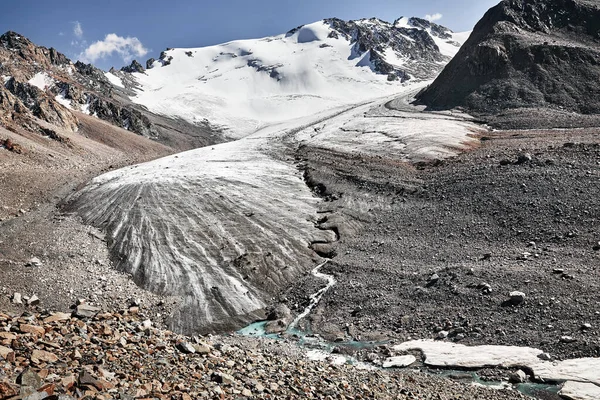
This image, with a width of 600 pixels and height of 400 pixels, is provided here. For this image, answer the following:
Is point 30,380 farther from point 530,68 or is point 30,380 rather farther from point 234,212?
point 530,68

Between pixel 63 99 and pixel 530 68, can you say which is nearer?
pixel 530 68

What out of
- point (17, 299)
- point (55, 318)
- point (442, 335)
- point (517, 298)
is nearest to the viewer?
point (55, 318)

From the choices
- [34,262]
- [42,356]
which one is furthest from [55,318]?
[34,262]

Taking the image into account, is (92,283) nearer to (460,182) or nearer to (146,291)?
(146,291)

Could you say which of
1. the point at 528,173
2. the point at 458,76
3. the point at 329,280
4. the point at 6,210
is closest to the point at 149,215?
the point at 6,210

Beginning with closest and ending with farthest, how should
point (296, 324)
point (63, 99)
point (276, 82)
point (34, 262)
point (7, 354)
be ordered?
point (7, 354) < point (296, 324) < point (34, 262) < point (63, 99) < point (276, 82)

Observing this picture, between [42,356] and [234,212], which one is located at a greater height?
[42,356]

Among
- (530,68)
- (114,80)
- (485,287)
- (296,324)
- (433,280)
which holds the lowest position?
(296,324)

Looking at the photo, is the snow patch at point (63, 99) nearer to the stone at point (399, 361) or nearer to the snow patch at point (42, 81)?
the snow patch at point (42, 81)
